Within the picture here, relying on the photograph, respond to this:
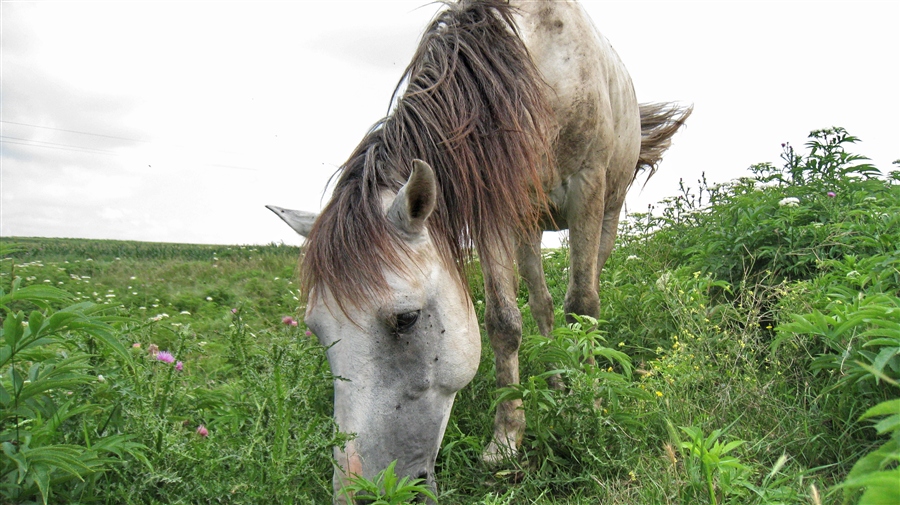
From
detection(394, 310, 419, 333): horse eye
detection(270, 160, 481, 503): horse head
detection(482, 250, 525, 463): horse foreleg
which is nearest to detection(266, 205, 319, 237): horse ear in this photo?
detection(270, 160, 481, 503): horse head

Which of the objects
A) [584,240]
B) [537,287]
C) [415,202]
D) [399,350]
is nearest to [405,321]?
[399,350]

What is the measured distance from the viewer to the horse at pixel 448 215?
7.45 feet

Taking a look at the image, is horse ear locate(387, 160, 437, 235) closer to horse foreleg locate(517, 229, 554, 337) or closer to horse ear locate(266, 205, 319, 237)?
horse ear locate(266, 205, 319, 237)

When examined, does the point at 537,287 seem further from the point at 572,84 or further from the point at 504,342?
the point at 572,84

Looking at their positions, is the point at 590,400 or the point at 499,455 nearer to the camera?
the point at 590,400

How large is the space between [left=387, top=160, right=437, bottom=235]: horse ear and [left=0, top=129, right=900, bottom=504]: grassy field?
54cm

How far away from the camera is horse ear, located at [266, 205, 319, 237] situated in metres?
2.70

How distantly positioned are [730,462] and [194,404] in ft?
6.78

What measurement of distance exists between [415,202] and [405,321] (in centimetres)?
44

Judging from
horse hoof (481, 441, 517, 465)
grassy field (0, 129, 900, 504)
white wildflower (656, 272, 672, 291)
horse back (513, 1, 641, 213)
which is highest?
horse back (513, 1, 641, 213)

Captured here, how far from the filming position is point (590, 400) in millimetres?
2705

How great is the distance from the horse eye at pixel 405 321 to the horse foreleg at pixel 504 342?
0.76 m

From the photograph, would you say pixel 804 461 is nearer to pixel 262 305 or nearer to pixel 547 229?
pixel 547 229

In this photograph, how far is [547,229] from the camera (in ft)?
15.2
